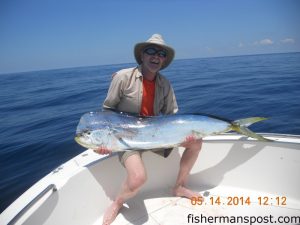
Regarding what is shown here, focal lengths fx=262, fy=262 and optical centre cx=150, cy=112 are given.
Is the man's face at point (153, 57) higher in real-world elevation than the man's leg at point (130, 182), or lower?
higher

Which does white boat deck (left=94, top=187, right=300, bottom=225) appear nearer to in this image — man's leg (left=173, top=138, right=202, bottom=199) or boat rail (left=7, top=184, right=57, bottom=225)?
man's leg (left=173, top=138, right=202, bottom=199)

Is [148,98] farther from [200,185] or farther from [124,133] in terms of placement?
[200,185]

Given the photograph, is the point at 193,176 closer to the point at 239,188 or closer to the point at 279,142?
the point at 239,188

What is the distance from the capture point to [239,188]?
10.0ft

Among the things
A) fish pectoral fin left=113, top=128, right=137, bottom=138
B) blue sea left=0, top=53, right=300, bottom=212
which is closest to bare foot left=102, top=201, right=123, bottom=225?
fish pectoral fin left=113, top=128, right=137, bottom=138

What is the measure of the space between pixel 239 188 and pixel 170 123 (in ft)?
4.24

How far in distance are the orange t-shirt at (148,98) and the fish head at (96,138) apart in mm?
567

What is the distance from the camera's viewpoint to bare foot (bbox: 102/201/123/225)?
263 centimetres

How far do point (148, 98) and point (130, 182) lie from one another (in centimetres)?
91

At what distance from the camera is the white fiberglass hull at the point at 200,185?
2.52m

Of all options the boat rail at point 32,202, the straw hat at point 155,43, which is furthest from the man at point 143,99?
the boat rail at point 32,202

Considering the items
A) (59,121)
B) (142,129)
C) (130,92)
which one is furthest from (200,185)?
(59,121)

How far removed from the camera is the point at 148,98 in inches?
112

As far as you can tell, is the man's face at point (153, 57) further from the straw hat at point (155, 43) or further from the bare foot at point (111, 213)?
the bare foot at point (111, 213)
